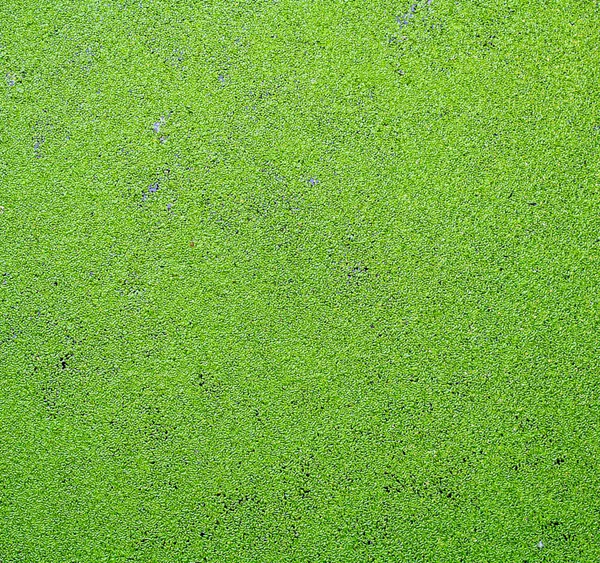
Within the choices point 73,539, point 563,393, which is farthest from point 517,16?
point 73,539

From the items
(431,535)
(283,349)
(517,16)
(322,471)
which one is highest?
(517,16)

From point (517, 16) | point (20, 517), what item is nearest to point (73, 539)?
point (20, 517)

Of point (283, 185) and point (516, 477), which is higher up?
point (283, 185)

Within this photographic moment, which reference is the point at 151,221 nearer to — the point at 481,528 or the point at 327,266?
the point at 327,266

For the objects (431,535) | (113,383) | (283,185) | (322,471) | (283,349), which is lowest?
(431,535)

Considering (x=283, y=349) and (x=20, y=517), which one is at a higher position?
(x=283, y=349)

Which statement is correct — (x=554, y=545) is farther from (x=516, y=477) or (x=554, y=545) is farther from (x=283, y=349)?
(x=283, y=349)
